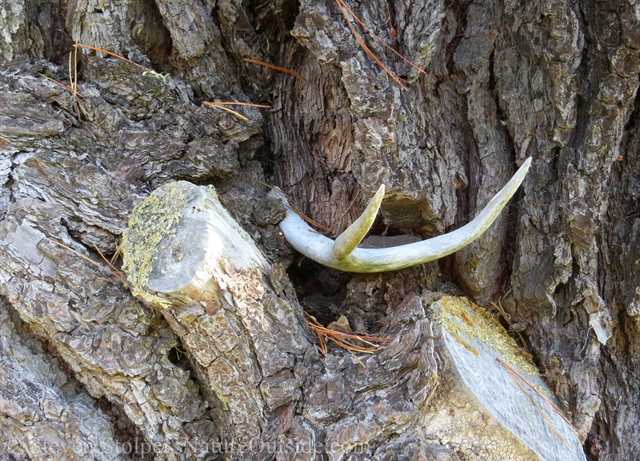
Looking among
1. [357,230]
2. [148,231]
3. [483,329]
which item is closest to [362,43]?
[357,230]

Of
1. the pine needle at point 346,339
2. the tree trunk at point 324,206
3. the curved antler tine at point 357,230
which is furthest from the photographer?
the pine needle at point 346,339

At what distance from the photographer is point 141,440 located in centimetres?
217

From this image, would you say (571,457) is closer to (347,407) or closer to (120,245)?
(347,407)

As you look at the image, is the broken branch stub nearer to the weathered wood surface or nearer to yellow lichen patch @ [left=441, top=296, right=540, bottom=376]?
the weathered wood surface

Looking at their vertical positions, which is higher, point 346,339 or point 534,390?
point 534,390

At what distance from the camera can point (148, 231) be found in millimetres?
1971

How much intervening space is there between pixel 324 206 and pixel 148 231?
0.98 meters

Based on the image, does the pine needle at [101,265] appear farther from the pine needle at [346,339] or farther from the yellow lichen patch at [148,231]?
the pine needle at [346,339]

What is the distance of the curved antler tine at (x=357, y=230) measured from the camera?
1.81 meters

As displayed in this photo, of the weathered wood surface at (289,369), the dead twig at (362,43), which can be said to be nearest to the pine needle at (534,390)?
the weathered wood surface at (289,369)

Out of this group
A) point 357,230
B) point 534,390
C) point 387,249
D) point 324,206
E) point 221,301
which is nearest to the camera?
point 221,301

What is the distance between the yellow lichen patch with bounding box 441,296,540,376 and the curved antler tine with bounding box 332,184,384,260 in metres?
0.48

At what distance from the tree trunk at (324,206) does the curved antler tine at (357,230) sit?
256 millimetres

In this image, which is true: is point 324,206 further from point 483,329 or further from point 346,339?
point 483,329
